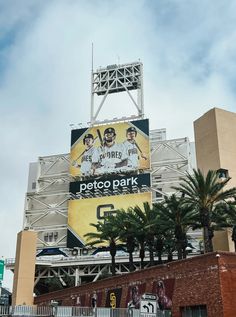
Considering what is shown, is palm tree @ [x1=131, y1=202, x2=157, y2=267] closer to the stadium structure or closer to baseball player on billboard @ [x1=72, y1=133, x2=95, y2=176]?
the stadium structure

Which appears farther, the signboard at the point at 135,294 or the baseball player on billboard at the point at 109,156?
the baseball player on billboard at the point at 109,156

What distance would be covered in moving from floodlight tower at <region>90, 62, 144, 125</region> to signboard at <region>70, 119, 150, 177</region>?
7.13 metres

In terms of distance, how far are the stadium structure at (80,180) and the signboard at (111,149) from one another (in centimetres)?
90

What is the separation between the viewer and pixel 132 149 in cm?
9038

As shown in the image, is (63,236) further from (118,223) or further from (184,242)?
(184,242)

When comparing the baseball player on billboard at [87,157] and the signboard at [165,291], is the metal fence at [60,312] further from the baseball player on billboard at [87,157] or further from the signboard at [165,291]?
the baseball player on billboard at [87,157]

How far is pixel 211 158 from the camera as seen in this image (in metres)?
57.6

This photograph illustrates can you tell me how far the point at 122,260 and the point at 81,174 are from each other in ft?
71.0

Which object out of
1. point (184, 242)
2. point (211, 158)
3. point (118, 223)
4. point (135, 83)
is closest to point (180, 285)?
point (184, 242)

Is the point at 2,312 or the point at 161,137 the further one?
the point at 161,137

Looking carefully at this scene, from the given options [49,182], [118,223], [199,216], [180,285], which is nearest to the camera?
[180,285]

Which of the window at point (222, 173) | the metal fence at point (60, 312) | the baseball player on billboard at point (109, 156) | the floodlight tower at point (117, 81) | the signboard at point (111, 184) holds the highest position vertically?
the floodlight tower at point (117, 81)

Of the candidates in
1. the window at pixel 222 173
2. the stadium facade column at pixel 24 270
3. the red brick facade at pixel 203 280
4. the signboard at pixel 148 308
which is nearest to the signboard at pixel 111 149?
the window at pixel 222 173

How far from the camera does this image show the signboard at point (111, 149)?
8988cm
